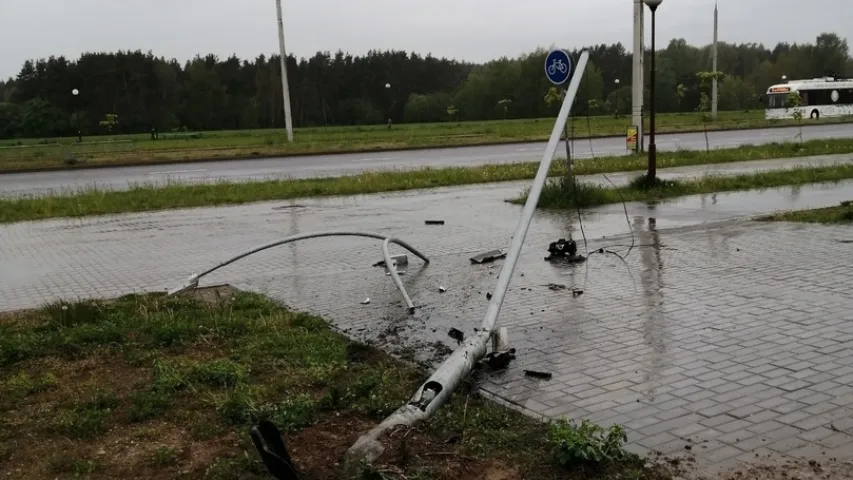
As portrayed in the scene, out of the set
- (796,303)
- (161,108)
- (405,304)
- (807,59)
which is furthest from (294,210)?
(807,59)

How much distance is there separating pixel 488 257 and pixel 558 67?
6256 mm

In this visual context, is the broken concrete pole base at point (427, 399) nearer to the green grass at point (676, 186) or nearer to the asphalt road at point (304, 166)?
the green grass at point (676, 186)

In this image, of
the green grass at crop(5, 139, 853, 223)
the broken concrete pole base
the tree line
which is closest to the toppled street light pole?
the broken concrete pole base

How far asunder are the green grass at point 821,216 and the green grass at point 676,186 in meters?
3.17

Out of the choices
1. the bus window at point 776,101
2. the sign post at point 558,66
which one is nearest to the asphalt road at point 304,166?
the sign post at point 558,66

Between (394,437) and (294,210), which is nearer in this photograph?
(394,437)

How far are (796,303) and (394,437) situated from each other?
15.1ft

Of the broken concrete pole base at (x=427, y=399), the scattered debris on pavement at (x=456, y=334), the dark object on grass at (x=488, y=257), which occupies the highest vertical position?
the broken concrete pole base at (x=427, y=399)

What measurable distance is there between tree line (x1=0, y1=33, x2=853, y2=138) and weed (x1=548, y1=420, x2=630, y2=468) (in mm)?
74965

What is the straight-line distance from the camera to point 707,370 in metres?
5.59

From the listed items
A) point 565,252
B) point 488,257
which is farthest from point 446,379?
point 565,252

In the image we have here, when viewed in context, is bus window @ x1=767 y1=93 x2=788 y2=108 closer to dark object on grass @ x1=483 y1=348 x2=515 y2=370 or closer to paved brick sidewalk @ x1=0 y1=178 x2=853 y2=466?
paved brick sidewalk @ x1=0 y1=178 x2=853 y2=466

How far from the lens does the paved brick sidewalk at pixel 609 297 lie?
4.92 m

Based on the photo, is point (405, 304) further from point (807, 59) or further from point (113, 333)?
point (807, 59)
